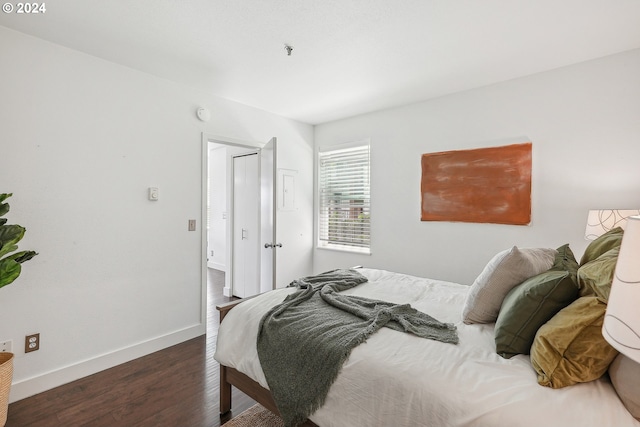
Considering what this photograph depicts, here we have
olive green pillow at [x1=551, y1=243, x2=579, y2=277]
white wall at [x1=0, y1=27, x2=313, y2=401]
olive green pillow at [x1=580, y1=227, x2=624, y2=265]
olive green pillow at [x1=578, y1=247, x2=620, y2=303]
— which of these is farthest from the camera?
white wall at [x1=0, y1=27, x2=313, y2=401]

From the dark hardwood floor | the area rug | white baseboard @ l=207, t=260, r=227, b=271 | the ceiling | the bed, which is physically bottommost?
the dark hardwood floor

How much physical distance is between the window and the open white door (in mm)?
1189

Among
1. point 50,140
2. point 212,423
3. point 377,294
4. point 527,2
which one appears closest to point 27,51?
point 50,140

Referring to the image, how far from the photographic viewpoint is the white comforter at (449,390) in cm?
100

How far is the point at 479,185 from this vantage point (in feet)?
10.1

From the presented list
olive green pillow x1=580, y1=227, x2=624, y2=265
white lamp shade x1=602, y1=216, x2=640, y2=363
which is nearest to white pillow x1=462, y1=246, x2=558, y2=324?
olive green pillow x1=580, y1=227, x2=624, y2=265

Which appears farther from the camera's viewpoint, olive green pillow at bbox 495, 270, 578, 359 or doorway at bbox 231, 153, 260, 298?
doorway at bbox 231, 153, 260, 298

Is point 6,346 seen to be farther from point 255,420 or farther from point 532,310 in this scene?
point 532,310

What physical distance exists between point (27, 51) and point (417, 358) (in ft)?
10.9

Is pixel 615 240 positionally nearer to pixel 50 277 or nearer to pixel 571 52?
pixel 571 52

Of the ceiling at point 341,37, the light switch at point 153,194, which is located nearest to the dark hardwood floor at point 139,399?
the light switch at point 153,194

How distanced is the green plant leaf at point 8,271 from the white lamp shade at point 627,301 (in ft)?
8.75

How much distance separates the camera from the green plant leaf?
171 centimetres

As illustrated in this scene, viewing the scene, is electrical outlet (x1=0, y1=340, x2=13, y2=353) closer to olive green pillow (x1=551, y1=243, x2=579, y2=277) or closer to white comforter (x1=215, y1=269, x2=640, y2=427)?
white comforter (x1=215, y1=269, x2=640, y2=427)
